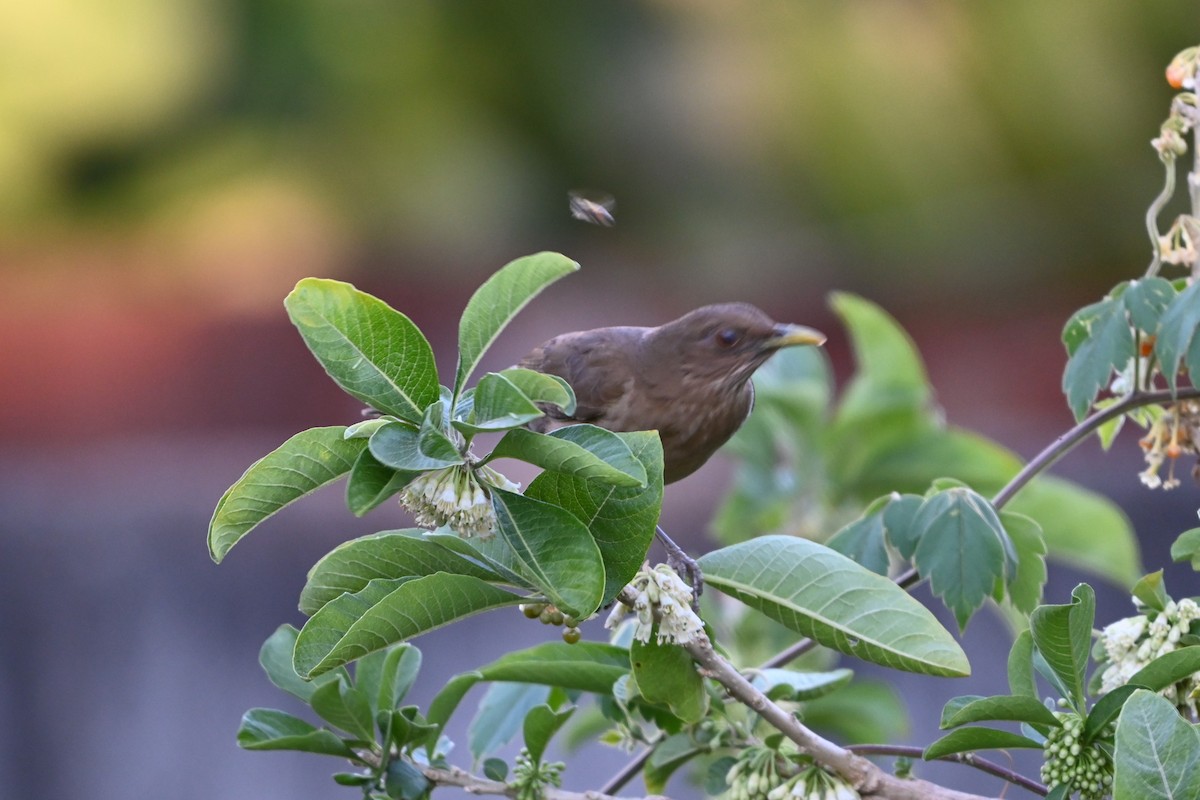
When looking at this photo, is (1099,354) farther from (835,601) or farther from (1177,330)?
(835,601)

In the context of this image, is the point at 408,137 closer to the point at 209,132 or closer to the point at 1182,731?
the point at 209,132

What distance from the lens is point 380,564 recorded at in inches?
53.9

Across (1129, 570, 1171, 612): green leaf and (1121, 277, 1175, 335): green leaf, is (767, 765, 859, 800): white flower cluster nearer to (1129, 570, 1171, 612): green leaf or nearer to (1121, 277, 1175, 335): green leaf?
(1129, 570, 1171, 612): green leaf

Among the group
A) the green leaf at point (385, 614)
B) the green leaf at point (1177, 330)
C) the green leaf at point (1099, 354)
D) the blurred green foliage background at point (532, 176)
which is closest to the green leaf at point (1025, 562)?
the green leaf at point (1099, 354)

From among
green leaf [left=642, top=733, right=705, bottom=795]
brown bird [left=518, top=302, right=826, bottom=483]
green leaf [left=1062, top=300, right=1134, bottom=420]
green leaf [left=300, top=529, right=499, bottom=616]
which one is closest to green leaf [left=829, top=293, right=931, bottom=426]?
brown bird [left=518, top=302, right=826, bottom=483]

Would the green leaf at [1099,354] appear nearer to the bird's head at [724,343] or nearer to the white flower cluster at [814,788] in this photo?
the white flower cluster at [814,788]

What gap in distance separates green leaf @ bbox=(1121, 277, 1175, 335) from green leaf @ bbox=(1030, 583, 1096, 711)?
0.38m

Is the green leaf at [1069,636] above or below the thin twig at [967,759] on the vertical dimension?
above

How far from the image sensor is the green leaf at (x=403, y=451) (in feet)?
3.85

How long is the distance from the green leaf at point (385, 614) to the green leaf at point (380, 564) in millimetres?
27

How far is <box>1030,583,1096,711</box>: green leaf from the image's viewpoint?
4.24ft

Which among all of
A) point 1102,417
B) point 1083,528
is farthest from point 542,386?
point 1083,528

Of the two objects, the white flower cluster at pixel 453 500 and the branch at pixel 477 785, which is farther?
the branch at pixel 477 785

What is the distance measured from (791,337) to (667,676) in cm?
102
